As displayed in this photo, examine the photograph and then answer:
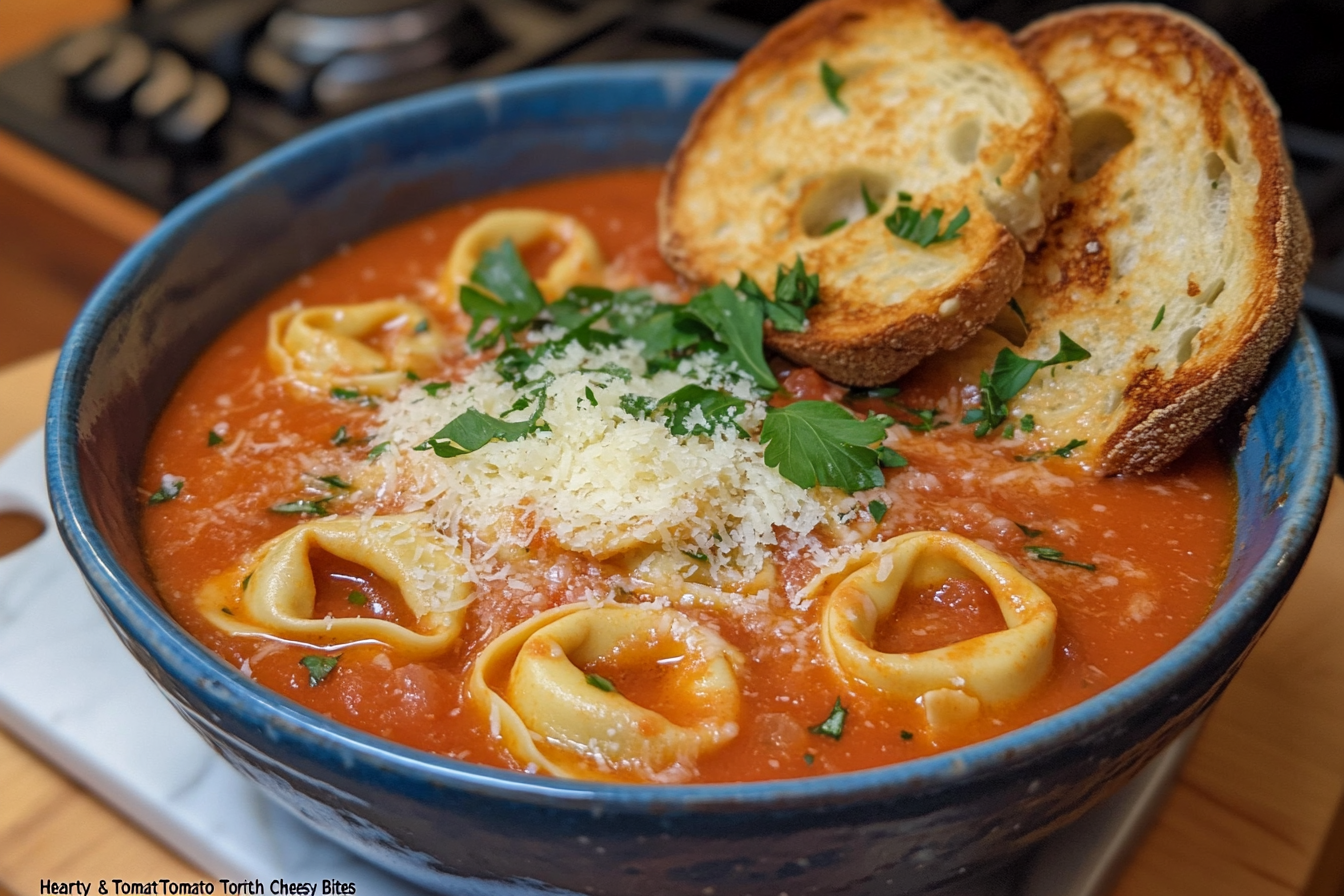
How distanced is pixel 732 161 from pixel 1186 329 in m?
1.17

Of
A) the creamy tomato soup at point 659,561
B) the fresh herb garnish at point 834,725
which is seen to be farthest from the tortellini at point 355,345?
the fresh herb garnish at point 834,725

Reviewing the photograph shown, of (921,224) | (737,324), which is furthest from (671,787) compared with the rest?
(921,224)

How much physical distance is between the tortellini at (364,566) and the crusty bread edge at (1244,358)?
1261 mm

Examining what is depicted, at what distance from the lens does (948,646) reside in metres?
2.02

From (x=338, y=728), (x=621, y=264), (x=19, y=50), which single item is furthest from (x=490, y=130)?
(x=19, y=50)

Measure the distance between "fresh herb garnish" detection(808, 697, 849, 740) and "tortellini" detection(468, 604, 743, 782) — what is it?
13 cm

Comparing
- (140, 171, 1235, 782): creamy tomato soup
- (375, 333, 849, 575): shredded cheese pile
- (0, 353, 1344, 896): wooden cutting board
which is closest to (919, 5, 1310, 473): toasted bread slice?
(140, 171, 1235, 782): creamy tomato soup

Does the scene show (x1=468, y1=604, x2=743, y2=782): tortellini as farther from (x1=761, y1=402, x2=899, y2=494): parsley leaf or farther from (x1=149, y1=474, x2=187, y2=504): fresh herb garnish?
(x1=149, y1=474, x2=187, y2=504): fresh herb garnish

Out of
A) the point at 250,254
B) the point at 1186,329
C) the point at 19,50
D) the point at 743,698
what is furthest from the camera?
the point at 19,50

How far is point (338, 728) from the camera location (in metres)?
1.55

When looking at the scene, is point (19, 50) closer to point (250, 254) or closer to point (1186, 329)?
point (250, 254)

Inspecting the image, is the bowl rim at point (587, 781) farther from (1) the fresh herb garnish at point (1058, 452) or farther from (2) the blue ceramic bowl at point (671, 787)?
(1) the fresh herb garnish at point (1058, 452)

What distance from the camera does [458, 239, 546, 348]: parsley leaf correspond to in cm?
273

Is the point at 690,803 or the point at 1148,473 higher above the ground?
the point at 690,803
